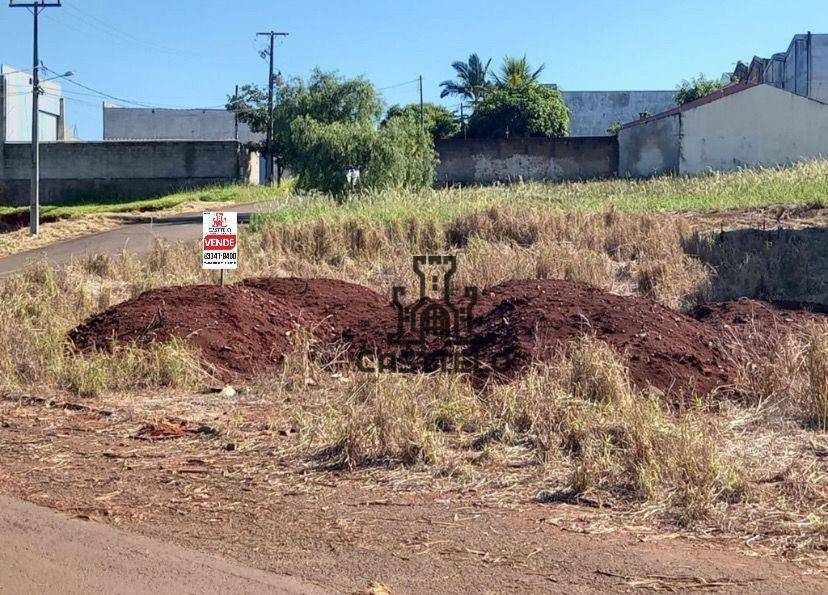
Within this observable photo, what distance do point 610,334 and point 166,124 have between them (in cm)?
6993

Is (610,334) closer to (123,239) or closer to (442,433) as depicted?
(442,433)

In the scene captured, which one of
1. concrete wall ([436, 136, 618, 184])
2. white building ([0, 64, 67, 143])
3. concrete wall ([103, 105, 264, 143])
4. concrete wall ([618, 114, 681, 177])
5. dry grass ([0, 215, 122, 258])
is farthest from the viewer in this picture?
concrete wall ([103, 105, 264, 143])

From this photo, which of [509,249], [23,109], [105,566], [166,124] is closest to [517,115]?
[23,109]

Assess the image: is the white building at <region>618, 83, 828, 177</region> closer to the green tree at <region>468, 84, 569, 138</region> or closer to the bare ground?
the green tree at <region>468, 84, 569, 138</region>

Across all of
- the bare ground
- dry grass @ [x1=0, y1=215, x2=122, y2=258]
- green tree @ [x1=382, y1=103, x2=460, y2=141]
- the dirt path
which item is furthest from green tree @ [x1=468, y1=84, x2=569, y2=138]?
the dirt path

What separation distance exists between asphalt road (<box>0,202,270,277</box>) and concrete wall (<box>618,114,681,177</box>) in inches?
706

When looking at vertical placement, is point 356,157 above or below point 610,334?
above

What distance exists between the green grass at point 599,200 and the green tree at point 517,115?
21.6 metres

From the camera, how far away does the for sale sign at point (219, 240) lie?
11227 millimetres

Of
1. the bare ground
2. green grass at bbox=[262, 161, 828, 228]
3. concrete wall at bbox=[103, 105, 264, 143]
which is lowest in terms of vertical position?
the bare ground

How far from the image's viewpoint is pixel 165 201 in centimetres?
4200

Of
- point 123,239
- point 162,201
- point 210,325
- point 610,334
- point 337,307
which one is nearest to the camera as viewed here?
point 610,334

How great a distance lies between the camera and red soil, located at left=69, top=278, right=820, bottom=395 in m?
8.82

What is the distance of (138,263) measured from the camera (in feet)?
57.2
